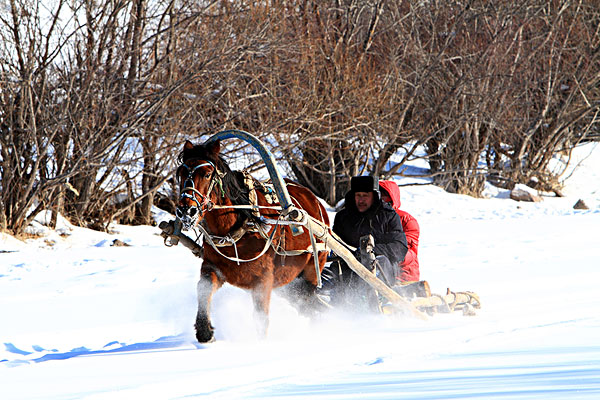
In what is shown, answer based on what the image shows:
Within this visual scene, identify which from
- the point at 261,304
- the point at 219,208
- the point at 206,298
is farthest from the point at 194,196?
the point at 261,304

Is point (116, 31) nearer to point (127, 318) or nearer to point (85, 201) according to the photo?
point (85, 201)

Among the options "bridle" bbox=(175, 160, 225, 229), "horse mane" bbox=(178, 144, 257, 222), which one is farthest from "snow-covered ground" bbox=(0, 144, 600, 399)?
"horse mane" bbox=(178, 144, 257, 222)

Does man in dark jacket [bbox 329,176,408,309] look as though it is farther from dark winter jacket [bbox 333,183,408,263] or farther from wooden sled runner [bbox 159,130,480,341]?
wooden sled runner [bbox 159,130,480,341]

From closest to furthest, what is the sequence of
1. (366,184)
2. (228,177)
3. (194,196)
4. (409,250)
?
1. (194,196)
2. (228,177)
3. (366,184)
4. (409,250)

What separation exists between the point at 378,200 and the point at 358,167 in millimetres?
10150

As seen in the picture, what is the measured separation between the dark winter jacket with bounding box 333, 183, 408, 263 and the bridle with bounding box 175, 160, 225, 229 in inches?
68.4

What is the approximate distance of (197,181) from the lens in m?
4.66

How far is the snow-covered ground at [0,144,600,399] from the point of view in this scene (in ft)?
12.8

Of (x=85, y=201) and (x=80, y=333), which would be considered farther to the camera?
(x=85, y=201)

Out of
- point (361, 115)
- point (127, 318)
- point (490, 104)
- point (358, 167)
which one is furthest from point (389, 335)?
point (490, 104)

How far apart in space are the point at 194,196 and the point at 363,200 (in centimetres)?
203

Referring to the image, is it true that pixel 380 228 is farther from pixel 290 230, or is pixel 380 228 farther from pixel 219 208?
pixel 219 208

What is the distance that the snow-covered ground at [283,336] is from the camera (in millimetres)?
3910

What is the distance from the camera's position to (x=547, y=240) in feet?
37.1
